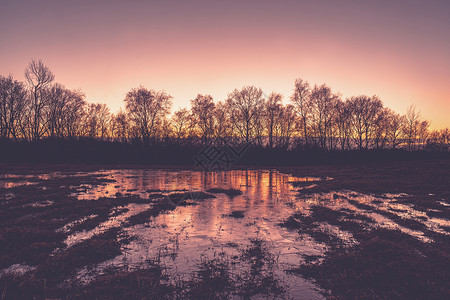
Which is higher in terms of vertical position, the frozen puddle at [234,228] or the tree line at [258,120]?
the tree line at [258,120]

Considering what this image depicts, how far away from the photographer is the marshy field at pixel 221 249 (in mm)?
5973

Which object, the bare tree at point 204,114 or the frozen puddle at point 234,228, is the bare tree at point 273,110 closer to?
the bare tree at point 204,114

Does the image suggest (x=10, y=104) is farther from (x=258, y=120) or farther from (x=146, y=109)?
(x=258, y=120)

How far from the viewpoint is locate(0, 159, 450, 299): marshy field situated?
5.97 m

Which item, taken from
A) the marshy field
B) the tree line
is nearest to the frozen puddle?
the marshy field

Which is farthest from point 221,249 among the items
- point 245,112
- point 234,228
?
point 245,112

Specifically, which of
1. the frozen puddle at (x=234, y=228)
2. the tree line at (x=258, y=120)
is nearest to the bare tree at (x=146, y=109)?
the tree line at (x=258, y=120)

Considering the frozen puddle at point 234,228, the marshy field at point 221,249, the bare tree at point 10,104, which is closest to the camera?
the marshy field at point 221,249

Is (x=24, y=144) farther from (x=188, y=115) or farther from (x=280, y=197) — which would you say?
(x=280, y=197)

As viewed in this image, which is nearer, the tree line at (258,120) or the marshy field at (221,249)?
the marshy field at (221,249)

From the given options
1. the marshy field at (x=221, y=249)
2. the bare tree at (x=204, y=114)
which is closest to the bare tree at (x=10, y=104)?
the bare tree at (x=204, y=114)

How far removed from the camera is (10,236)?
8930mm

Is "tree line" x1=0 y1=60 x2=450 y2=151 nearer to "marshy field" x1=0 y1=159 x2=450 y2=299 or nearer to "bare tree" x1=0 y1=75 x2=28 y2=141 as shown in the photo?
"bare tree" x1=0 y1=75 x2=28 y2=141

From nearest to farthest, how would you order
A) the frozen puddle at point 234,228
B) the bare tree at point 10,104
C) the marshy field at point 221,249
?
the marshy field at point 221,249 < the frozen puddle at point 234,228 < the bare tree at point 10,104
